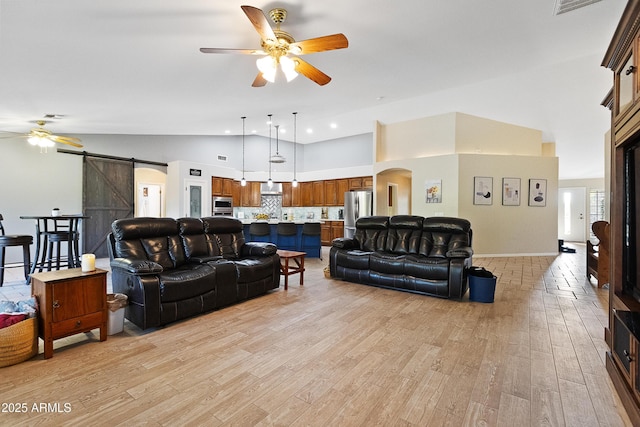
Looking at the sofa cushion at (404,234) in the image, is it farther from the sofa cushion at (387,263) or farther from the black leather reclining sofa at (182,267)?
the black leather reclining sofa at (182,267)

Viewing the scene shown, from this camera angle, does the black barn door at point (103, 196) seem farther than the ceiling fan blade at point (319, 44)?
Yes

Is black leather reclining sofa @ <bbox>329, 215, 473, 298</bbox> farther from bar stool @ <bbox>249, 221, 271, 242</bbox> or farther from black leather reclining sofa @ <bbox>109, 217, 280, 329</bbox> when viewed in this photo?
bar stool @ <bbox>249, 221, 271, 242</bbox>

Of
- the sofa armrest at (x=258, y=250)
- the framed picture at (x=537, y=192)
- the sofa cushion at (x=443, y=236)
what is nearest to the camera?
the sofa armrest at (x=258, y=250)

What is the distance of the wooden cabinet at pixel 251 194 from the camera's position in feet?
31.4

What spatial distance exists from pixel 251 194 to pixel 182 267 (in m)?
6.24

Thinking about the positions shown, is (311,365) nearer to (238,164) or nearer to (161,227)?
(161,227)

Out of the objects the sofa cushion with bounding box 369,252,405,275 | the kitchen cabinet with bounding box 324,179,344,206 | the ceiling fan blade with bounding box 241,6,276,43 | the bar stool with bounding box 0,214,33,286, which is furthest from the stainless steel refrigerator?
the bar stool with bounding box 0,214,33,286

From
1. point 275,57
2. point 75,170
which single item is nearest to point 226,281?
point 275,57

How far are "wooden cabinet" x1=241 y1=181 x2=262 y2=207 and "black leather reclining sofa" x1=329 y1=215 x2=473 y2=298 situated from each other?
5.34 meters

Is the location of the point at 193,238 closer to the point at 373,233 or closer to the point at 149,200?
the point at 373,233

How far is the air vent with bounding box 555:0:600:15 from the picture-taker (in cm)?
291

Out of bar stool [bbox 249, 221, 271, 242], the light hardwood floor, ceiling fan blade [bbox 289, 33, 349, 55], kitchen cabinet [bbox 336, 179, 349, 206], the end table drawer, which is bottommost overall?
the light hardwood floor

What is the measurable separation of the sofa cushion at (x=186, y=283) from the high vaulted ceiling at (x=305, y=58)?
2.49 m

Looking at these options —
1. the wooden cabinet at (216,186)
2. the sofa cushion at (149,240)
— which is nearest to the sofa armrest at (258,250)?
the sofa cushion at (149,240)
